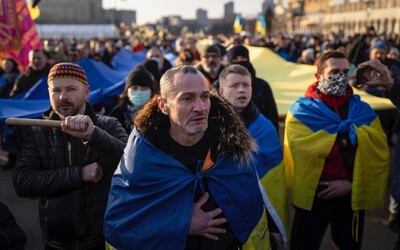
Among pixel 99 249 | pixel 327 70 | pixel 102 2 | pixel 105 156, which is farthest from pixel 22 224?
pixel 102 2

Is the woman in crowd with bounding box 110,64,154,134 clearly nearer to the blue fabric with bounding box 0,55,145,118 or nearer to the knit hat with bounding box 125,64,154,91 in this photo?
the knit hat with bounding box 125,64,154,91

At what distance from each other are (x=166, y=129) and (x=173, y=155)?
18 centimetres

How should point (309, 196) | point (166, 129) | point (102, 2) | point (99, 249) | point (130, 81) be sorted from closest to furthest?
point (166, 129) < point (99, 249) < point (309, 196) < point (130, 81) < point (102, 2)

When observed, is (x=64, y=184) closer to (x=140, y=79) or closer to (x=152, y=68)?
(x=140, y=79)

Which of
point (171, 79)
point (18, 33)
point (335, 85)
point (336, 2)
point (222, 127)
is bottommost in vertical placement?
point (222, 127)

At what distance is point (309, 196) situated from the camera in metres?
3.42

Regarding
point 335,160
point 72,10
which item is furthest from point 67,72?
point 72,10

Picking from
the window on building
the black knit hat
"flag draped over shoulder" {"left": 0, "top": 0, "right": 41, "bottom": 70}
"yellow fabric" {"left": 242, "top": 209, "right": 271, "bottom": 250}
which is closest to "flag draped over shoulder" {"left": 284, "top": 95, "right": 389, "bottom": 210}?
"yellow fabric" {"left": 242, "top": 209, "right": 271, "bottom": 250}

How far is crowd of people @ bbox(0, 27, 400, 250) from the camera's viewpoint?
219 cm

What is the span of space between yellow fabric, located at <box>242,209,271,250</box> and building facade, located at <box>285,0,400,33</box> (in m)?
46.3

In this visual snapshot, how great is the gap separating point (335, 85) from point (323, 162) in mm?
692

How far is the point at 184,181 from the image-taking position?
219 cm

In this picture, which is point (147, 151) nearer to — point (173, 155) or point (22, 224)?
point (173, 155)

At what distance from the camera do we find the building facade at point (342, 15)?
55.3 meters
